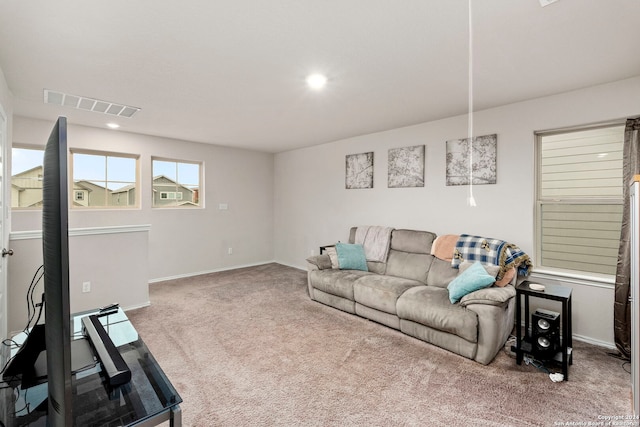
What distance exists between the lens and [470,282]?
9.12ft

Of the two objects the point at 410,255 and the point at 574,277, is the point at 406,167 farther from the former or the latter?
the point at 574,277

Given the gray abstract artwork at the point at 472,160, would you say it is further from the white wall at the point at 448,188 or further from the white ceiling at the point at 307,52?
the white ceiling at the point at 307,52

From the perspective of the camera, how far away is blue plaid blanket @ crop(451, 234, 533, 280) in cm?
301

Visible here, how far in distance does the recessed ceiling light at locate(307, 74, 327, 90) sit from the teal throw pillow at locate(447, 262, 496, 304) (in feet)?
7.28

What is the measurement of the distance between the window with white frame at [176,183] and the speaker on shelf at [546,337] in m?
5.21

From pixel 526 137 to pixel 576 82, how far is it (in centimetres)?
64

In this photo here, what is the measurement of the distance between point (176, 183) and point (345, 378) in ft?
14.5

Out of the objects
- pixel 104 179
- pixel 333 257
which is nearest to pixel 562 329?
pixel 333 257

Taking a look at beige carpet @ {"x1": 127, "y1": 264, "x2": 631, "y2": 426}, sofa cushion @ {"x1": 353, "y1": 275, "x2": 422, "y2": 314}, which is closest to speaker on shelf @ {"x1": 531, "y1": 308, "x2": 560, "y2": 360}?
beige carpet @ {"x1": 127, "y1": 264, "x2": 631, "y2": 426}

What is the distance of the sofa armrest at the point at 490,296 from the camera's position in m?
2.53

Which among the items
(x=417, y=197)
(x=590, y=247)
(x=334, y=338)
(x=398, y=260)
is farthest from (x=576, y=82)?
(x=334, y=338)

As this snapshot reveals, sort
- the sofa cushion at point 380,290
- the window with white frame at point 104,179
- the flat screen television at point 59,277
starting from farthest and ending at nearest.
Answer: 1. the window with white frame at point 104,179
2. the sofa cushion at point 380,290
3. the flat screen television at point 59,277

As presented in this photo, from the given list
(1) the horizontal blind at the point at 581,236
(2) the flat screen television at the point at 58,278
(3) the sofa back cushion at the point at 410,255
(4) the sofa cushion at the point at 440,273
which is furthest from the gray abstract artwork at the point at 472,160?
(2) the flat screen television at the point at 58,278

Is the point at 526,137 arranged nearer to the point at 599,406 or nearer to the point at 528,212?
the point at 528,212
